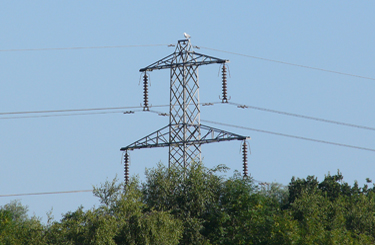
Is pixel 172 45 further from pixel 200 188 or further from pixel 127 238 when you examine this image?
pixel 127 238

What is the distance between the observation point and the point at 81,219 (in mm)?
66062

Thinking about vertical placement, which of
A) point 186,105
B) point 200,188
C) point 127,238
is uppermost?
point 186,105

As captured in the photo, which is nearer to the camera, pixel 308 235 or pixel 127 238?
pixel 127 238

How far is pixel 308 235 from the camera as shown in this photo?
73.6m

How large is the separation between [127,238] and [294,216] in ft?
86.8

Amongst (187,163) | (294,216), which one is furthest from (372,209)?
Answer: (187,163)

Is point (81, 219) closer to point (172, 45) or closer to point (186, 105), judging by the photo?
point (186, 105)

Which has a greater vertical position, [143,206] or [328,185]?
[328,185]

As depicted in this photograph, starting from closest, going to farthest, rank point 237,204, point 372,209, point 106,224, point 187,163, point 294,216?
point 106,224 < point 187,163 < point 237,204 < point 294,216 < point 372,209

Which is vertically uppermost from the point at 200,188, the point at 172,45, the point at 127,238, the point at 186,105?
the point at 172,45

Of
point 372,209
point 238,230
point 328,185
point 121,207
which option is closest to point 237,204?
point 238,230

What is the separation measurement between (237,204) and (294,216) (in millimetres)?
13676

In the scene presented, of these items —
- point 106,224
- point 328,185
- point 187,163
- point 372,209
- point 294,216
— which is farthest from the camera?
point 328,185

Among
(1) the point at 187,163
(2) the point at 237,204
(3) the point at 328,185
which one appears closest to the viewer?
(1) the point at 187,163
